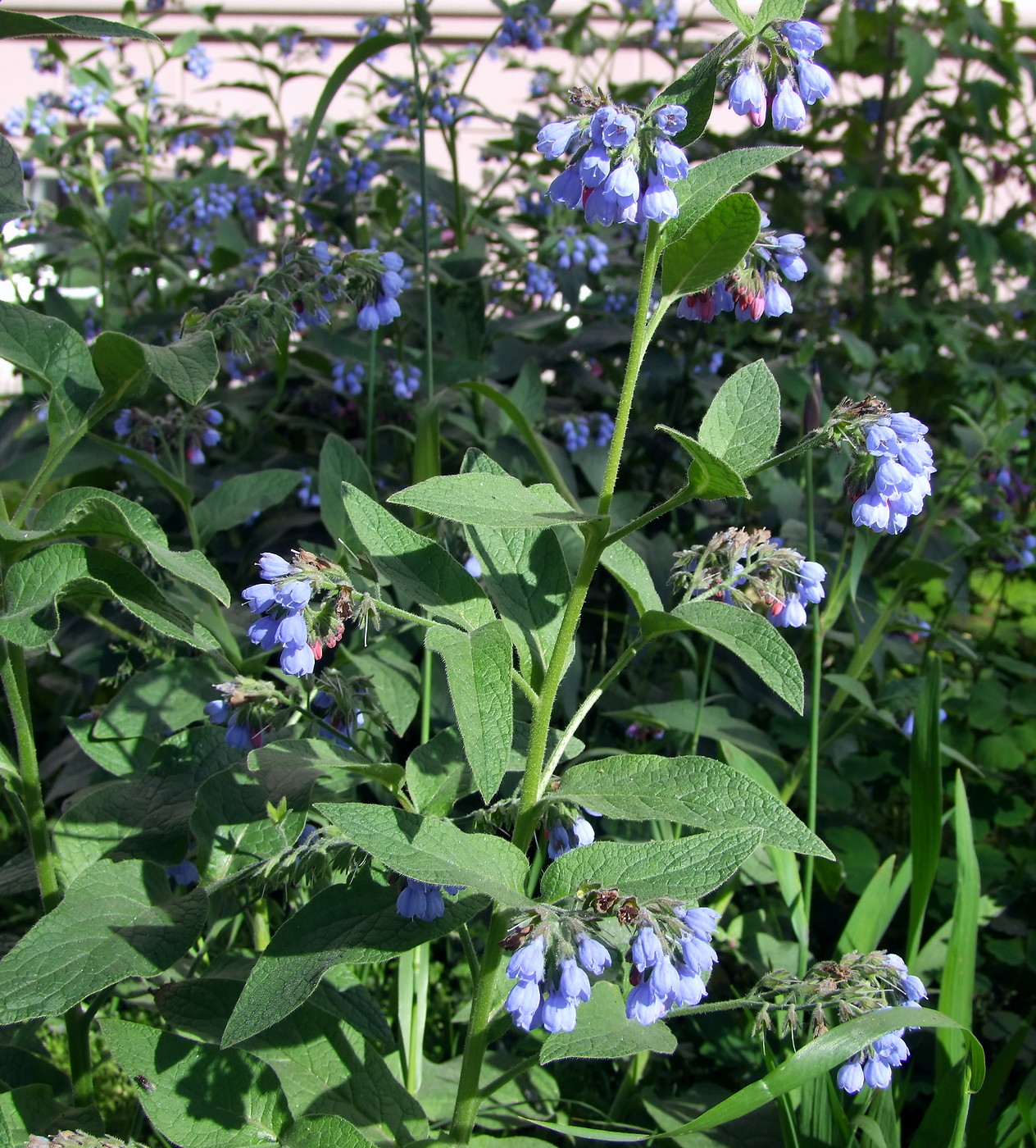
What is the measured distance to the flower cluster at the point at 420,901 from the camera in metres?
1.12

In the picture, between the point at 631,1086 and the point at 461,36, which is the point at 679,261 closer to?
the point at 631,1086

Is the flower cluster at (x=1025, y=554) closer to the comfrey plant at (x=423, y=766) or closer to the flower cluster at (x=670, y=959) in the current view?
the comfrey plant at (x=423, y=766)

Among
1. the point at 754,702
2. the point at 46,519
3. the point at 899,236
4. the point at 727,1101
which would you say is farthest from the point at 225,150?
the point at 727,1101

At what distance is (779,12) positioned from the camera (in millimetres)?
1091

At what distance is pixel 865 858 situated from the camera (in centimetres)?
220

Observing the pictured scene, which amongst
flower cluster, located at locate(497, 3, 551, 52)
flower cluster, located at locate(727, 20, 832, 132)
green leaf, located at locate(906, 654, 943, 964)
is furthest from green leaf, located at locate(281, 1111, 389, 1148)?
flower cluster, located at locate(497, 3, 551, 52)

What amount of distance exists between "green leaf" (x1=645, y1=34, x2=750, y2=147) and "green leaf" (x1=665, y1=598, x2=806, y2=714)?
0.47m

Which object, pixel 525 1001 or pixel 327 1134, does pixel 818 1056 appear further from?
pixel 327 1134

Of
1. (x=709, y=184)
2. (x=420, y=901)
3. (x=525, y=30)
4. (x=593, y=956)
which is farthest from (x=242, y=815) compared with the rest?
(x=525, y=30)

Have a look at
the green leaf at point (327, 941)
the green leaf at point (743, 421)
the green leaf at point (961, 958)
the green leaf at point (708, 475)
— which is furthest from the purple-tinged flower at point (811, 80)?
the green leaf at point (961, 958)

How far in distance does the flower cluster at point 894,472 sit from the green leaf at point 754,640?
0.19 metres

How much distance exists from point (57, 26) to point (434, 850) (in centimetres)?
87

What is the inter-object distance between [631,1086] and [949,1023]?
2.48 ft

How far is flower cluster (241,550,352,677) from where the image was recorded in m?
1.14
